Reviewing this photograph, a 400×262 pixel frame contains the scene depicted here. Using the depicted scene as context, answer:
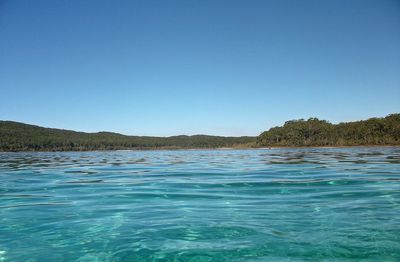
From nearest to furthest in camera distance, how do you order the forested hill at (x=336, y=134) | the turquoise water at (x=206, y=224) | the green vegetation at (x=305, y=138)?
1. the turquoise water at (x=206, y=224)
2. the forested hill at (x=336, y=134)
3. the green vegetation at (x=305, y=138)

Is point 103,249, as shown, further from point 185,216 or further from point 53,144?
point 53,144

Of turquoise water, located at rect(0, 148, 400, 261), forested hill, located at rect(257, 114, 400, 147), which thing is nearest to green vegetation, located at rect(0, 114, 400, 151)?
forested hill, located at rect(257, 114, 400, 147)

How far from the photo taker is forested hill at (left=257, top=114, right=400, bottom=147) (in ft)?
404

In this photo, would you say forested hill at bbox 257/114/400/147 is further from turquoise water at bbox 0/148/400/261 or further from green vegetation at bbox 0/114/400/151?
turquoise water at bbox 0/148/400/261

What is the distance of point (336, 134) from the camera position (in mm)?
141000

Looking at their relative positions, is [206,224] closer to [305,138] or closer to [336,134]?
[336,134]

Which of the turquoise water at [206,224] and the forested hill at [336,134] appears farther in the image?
the forested hill at [336,134]

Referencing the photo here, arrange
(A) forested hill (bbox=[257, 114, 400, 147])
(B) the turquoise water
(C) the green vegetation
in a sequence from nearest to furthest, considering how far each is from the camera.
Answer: (B) the turquoise water
(A) forested hill (bbox=[257, 114, 400, 147])
(C) the green vegetation

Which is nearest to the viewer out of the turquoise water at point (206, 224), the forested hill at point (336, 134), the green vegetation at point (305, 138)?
the turquoise water at point (206, 224)

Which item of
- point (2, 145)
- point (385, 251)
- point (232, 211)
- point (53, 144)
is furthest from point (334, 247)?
point (53, 144)

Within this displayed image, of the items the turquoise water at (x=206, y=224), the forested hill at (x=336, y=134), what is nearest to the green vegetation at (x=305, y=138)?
the forested hill at (x=336, y=134)

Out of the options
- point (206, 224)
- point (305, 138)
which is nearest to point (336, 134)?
point (305, 138)

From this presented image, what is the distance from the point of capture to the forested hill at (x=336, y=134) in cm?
12314

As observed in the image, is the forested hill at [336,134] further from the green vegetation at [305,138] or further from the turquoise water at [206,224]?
the turquoise water at [206,224]
